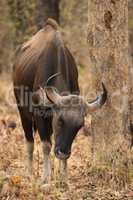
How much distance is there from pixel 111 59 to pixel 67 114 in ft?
3.55

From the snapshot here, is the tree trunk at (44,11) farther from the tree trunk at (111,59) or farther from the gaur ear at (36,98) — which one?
the tree trunk at (111,59)

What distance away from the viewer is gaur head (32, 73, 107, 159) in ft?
27.3

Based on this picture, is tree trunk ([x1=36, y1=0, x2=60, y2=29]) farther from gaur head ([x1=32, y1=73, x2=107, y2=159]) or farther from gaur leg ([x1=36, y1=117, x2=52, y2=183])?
gaur head ([x1=32, y1=73, x2=107, y2=159])

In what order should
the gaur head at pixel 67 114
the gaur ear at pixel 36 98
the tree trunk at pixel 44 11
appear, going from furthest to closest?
1. the tree trunk at pixel 44 11
2. the gaur ear at pixel 36 98
3. the gaur head at pixel 67 114

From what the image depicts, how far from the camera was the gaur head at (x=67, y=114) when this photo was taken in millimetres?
8328

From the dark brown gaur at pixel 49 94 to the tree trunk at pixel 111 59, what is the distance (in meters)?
0.35

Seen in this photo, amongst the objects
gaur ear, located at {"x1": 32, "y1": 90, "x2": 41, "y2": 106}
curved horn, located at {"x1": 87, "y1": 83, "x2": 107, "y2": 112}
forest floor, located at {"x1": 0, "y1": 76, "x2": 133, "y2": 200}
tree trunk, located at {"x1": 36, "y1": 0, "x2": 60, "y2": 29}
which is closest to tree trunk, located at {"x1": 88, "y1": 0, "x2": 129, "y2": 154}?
curved horn, located at {"x1": 87, "y1": 83, "x2": 107, "y2": 112}

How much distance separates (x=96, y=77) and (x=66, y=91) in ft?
1.59

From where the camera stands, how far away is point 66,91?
9.09 metres

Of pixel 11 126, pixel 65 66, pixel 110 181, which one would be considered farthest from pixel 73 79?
pixel 11 126

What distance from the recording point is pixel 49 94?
8.55 metres

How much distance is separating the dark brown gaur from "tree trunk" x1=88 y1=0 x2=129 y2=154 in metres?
0.35

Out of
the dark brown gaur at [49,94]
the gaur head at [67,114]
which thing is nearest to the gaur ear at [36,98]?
the dark brown gaur at [49,94]

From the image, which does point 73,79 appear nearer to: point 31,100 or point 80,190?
point 31,100
